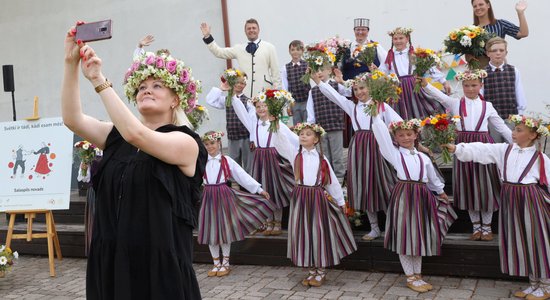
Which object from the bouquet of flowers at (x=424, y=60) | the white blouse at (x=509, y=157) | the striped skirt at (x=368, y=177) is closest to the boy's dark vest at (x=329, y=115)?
the striped skirt at (x=368, y=177)

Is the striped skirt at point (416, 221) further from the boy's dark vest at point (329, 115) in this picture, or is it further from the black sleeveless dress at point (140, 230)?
the black sleeveless dress at point (140, 230)

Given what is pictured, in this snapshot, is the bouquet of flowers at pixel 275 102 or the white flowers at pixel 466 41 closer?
the bouquet of flowers at pixel 275 102

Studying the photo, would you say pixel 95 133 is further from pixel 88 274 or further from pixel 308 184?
pixel 308 184

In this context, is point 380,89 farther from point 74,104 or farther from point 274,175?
point 74,104

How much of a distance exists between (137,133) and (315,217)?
12.7ft

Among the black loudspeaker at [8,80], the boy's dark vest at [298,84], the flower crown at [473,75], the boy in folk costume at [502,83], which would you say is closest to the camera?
the flower crown at [473,75]

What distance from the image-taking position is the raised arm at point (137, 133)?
2.45m

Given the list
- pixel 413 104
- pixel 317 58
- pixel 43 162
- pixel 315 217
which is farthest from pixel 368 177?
pixel 43 162

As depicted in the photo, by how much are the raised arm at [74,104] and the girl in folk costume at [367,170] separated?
162 inches

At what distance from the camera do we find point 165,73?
2852mm

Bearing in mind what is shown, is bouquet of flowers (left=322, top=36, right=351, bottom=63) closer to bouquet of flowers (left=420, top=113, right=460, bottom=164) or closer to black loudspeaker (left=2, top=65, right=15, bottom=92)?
bouquet of flowers (left=420, top=113, right=460, bottom=164)

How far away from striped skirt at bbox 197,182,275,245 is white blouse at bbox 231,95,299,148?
0.76 m

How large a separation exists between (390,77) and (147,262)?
13.1ft

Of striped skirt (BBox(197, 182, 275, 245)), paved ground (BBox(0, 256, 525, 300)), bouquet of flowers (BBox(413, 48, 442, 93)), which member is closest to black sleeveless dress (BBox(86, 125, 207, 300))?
paved ground (BBox(0, 256, 525, 300))
